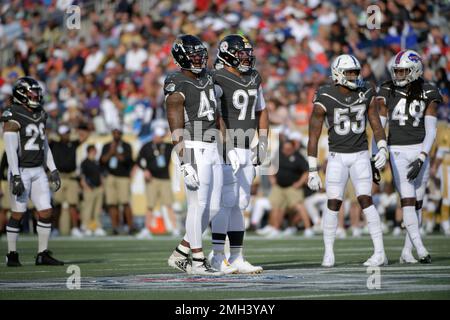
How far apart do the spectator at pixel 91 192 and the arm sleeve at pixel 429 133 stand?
10568 millimetres

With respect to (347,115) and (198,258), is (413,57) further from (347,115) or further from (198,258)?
(198,258)

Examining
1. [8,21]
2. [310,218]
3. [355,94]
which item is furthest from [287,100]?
[355,94]

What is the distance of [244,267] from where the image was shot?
10.0m

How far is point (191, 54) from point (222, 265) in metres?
2.14

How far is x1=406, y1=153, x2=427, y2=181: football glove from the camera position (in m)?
11.1

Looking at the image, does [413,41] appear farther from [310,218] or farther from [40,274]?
[40,274]

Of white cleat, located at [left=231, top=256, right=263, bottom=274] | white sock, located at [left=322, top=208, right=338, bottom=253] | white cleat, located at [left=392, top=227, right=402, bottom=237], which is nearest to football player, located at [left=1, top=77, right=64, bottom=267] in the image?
white cleat, located at [left=231, top=256, right=263, bottom=274]

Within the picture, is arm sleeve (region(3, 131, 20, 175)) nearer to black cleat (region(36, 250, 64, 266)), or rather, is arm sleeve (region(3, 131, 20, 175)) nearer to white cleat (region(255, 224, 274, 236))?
black cleat (region(36, 250, 64, 266))

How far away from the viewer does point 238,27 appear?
24750mm

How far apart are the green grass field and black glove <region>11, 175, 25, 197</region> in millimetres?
882

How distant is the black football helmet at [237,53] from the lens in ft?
33.6

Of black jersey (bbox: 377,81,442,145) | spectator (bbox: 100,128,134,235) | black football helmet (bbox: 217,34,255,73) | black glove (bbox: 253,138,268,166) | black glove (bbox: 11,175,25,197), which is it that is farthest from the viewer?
spectator (bbox: 100,128,134,235)

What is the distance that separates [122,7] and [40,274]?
17.0 metres

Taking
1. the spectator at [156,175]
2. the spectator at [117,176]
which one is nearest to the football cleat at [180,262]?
the spectator at [156,175]
